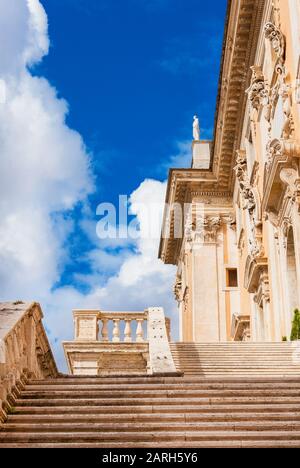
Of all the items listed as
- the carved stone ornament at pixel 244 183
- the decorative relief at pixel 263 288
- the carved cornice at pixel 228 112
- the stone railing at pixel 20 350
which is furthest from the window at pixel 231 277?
the stone railing at pixel 20 350

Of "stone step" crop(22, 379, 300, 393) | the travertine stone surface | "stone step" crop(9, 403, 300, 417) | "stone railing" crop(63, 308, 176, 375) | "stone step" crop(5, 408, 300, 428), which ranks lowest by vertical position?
"stone step" crop(5, 408, 300, 428)

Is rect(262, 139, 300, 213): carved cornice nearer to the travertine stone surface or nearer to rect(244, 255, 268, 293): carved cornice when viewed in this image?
rect(244, 255, 268, 293): carved cornice

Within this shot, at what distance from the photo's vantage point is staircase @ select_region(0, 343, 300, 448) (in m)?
8.55

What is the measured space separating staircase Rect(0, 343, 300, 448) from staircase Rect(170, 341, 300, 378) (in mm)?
2793

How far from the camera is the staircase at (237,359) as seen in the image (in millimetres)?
13820

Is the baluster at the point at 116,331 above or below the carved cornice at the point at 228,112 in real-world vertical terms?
below

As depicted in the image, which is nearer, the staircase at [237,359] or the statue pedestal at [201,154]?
the staircase at [237,359]

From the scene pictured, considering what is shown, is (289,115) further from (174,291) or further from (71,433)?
(174,291)

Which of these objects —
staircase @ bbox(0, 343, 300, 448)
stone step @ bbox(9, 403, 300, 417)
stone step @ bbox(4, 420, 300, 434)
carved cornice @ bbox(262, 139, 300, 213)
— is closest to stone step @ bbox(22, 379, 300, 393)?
Answer: staircase @ bbox(0, 343, 300, 448)

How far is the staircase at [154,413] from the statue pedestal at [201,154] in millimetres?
27743

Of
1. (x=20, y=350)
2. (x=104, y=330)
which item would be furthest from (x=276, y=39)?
(x=20, y=350)

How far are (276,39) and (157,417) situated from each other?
40.8 ft

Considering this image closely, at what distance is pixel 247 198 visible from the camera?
25.9m

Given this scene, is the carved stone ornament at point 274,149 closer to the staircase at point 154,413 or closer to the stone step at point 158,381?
the stone step at point 158,381
